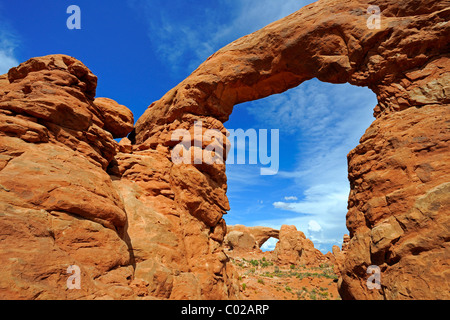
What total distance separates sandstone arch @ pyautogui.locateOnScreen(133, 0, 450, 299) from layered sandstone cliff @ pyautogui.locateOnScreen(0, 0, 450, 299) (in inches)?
1.7

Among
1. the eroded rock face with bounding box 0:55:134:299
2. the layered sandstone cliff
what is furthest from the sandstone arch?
the eroded rock face with bounding box 0:55:134:299

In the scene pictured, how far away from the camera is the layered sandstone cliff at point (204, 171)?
5.75 m

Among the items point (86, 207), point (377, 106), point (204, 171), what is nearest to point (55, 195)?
point (86, 207)

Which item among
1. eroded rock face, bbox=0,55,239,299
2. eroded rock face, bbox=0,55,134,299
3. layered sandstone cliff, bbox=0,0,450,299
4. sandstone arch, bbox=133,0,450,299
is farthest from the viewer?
sandstone arch, bbox=133,0,450,299

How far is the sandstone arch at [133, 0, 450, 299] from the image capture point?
6.66 meters

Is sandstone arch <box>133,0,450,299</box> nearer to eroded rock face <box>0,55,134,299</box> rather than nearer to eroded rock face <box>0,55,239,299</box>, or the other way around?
eroded rock face <box>0,55,239,299</box>

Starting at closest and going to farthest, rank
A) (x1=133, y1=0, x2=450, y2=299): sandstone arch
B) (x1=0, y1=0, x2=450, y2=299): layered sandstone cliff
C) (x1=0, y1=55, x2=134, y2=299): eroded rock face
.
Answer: (x1=0, y1=55, x2=134, y2=299): eroded rock face
(x1=0, y1=0, x2=450, y2=299): layered sandstone cliff
(x1=133, y1=0, x2=450, y2=299): sandstone arch

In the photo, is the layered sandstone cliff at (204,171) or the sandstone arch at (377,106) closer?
the layered sandstone cliff at (204,171)

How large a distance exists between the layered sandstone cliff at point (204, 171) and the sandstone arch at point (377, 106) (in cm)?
4

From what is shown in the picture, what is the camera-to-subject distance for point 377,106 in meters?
9.85

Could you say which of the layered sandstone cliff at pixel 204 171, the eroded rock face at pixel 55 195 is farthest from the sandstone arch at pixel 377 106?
the eroded rock face at pixel 55 195

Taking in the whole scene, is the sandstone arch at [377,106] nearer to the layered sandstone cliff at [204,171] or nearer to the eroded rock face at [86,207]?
the layered sandstone cliff at [204,171]

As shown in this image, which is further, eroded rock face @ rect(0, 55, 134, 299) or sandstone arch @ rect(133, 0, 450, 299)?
sandstone arch @ rect(133, 0, 450, 299)
